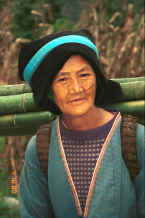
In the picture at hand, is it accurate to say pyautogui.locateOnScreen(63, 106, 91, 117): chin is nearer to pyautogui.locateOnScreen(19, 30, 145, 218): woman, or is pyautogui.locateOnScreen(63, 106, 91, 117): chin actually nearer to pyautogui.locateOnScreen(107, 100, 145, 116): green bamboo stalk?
pyautogui.locateOnScreen(19, 30, 145, 218): woman

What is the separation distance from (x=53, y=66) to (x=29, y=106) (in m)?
0.53

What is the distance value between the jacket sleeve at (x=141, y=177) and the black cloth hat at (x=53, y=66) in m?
0.25

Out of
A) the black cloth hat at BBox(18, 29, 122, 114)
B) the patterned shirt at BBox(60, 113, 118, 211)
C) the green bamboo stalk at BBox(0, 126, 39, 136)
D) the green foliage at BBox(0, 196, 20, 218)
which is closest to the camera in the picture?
the black cloth hat at BBox(18, 29, 122, 114)

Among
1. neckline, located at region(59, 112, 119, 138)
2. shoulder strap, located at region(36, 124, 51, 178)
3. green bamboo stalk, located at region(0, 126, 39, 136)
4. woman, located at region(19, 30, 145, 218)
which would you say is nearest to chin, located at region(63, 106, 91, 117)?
woman, located at region(19, 30, 145, 218)

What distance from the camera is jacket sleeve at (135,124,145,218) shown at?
1.79m

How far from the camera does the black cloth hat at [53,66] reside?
173 centimetres

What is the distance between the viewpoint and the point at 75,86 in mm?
1743

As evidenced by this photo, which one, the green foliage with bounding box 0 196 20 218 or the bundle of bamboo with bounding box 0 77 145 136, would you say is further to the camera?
the green foliage with bounding box 0 196 20 218

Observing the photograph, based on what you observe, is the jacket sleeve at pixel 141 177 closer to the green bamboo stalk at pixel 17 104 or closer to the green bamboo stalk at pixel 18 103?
the green bamboo stalk at pixel 18 103

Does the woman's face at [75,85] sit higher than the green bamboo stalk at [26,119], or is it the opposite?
the woman's face at [75,85]

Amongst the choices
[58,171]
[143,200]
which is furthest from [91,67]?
[143,200]

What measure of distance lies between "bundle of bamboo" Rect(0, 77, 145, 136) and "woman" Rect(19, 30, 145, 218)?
0.12 metres

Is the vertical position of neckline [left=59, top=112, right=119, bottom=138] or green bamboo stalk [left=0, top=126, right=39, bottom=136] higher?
neckline [left=59, top=112, right=119, bottom=138]

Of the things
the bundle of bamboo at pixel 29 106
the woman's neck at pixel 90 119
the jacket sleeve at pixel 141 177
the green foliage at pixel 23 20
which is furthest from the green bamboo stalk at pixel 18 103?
the green foliage at pixel 23 20
